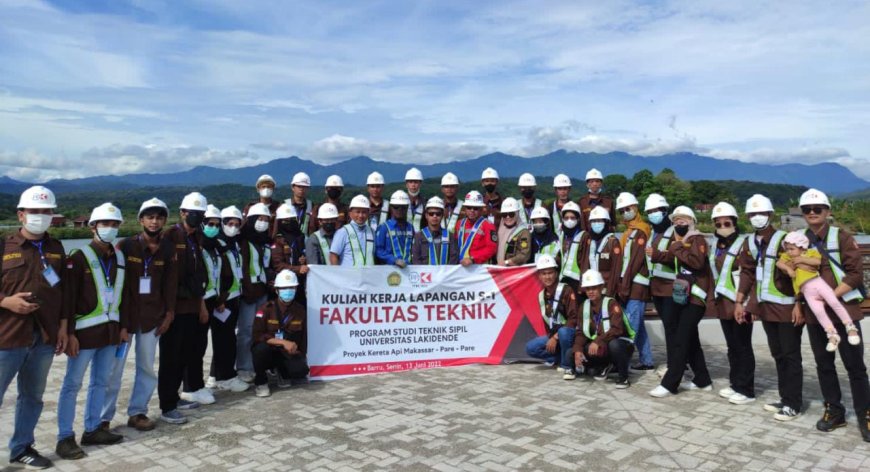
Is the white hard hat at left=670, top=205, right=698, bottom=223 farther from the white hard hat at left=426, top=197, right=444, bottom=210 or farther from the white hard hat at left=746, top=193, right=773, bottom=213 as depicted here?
the white hard hat at left=426, top=197, right=444, bottom=210

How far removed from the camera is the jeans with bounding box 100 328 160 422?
5.31 meters

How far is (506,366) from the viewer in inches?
310

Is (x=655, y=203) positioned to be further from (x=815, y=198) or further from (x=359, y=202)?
(x=359, y=202)

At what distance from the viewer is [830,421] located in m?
5.27

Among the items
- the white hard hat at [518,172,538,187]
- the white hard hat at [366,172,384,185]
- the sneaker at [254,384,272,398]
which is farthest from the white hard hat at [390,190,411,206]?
the sneaker at [254,384,272,398]

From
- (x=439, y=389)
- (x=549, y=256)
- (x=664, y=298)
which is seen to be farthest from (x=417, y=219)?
(x=664, y=298)

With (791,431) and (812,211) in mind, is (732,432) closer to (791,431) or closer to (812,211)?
(791,431)

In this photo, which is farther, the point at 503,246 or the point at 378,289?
the point at 503,246

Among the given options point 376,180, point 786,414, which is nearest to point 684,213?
point 786,414

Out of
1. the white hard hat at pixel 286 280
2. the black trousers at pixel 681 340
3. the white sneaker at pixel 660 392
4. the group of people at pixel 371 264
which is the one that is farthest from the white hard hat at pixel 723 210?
the white hard hat at pixel 286 280

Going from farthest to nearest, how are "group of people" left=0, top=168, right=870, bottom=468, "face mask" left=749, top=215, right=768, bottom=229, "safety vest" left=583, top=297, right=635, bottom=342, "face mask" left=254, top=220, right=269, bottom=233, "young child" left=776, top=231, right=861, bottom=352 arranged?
"face mask" left=254, top=220, right=269, bottom=233 → "safety vest" left=583, top=297, right=635, bottom=342 → "face mask" left=749, top=215, right=768, bottom=229 → "young child" left=776, top=231, right=861, bottom=352 → "group of people" left=0, top=168, right=870, bottom=468

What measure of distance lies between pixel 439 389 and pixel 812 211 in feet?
13.7

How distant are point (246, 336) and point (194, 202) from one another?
1.96 metres

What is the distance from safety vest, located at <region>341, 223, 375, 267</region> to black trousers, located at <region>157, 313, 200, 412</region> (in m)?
2.18
